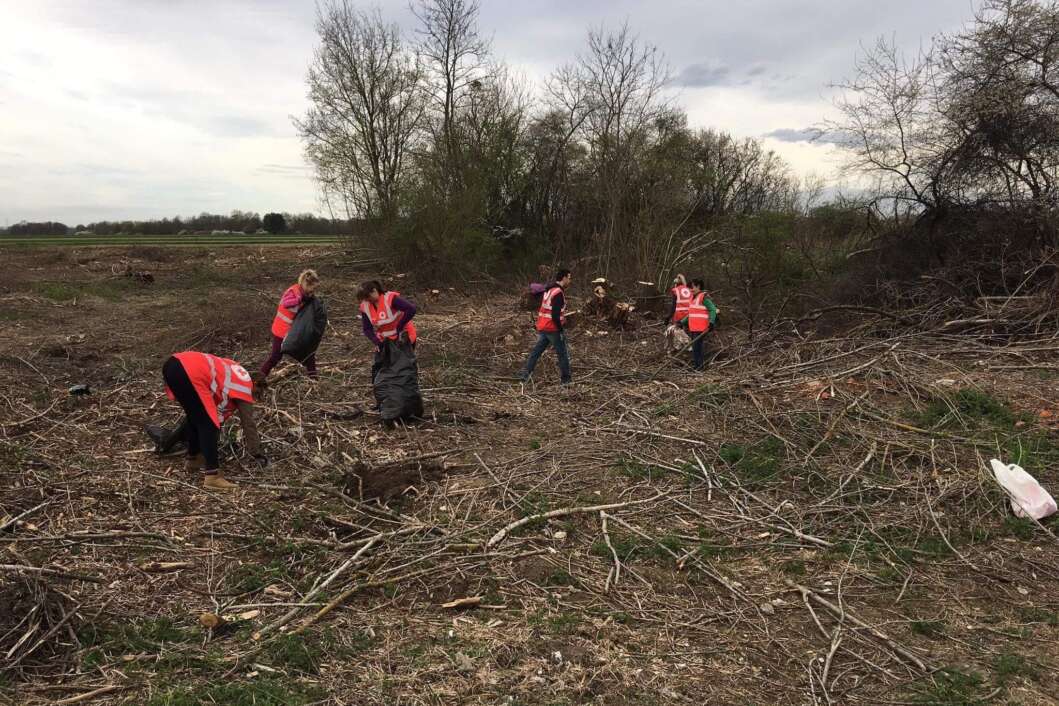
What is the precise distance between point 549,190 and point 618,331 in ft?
37.3

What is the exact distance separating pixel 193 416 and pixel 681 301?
21.3 feet

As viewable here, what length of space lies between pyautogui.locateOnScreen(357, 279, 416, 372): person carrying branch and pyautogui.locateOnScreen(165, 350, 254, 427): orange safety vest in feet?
5.37

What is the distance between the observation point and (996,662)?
118 inches

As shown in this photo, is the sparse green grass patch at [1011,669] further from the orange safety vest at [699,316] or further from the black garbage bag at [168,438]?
the orange safety vest at [699,316]

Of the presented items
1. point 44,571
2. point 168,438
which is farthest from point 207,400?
point 44,571

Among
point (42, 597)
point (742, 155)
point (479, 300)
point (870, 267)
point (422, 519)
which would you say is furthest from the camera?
point (742, 155)

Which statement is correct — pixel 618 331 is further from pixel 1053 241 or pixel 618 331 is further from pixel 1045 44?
pixel 1045 44

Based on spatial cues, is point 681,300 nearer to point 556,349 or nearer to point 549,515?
point 556,349

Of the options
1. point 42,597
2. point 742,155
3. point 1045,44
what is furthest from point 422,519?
point 742,155

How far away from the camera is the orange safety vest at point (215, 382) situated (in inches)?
173

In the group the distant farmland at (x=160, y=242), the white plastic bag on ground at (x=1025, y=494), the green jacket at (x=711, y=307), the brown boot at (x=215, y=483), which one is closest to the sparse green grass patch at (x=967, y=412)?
the white plastic bag on ground at (x=1025, y=494)

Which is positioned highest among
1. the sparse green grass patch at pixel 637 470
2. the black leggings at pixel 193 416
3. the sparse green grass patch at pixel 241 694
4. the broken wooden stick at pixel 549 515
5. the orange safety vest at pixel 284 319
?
the orange safety vest at pixel 284 319

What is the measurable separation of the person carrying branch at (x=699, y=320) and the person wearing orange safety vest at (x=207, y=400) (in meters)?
5.80

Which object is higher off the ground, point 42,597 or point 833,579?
point 42,597
